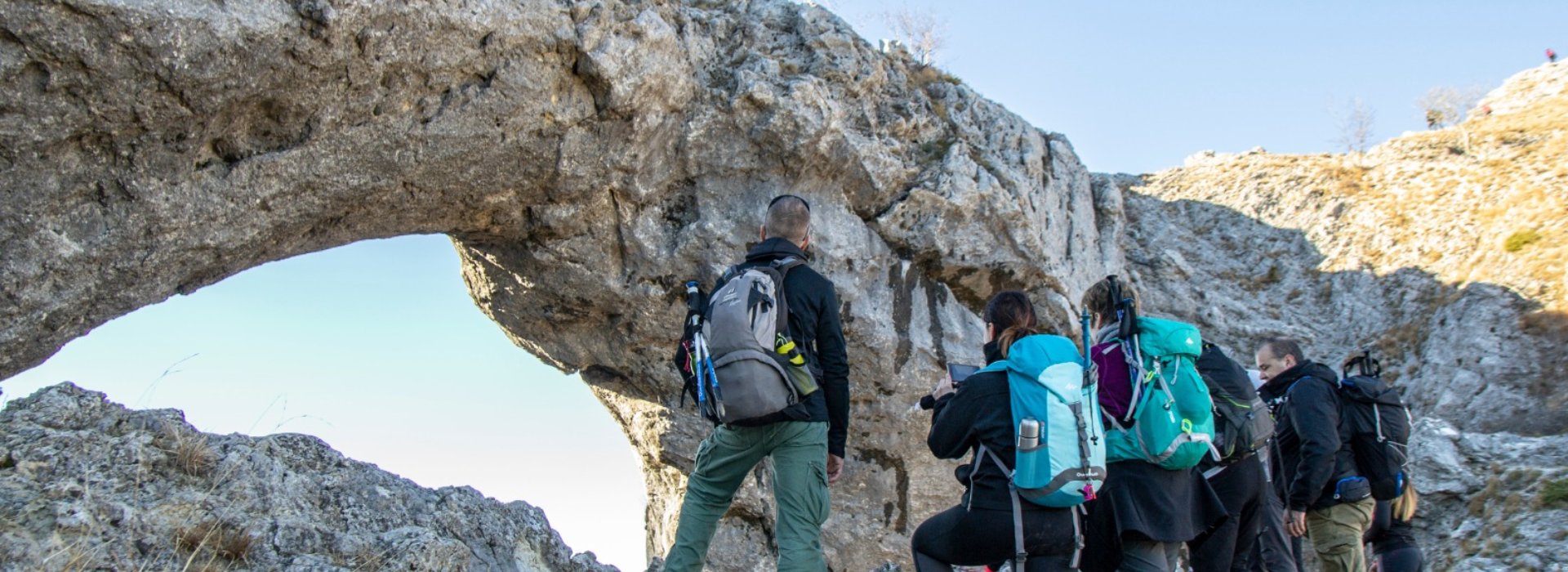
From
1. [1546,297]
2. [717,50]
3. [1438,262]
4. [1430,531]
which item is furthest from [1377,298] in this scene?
[717,50]

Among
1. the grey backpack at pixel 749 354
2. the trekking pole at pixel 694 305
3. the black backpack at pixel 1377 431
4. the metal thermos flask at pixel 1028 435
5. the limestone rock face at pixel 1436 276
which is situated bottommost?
the metal thermos flask at pixel 1028 435

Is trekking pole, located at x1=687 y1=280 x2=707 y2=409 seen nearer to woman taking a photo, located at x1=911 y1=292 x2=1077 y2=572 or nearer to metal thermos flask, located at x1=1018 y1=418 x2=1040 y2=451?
woman taking a photo, located at x1=911 y1=292 x2=1077 y2=572

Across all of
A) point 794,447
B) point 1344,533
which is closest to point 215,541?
point 794,447

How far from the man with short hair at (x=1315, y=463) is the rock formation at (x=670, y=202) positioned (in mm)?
2640

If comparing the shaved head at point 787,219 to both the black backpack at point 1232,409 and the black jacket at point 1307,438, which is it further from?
the black jacket at point 1307,438

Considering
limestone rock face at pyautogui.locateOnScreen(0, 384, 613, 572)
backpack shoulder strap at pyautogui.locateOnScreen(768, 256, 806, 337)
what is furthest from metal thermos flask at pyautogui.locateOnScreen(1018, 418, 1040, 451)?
limestone rock face at pyautogui.locateOnScreen(0, 384, 613, 572)

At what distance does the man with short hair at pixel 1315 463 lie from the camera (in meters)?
8.27

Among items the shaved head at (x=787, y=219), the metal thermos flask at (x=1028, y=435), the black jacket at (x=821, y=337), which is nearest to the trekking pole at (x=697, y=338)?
the black jacket at (x=821, y=337)

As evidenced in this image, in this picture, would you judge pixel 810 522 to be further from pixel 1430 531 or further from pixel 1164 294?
pixel 1164 294

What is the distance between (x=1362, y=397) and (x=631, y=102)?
6.52 m

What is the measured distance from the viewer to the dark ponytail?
5.78 meters

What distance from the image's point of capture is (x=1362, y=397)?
8844 mm

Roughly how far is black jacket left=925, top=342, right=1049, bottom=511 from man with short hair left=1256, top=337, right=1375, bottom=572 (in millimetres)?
3912

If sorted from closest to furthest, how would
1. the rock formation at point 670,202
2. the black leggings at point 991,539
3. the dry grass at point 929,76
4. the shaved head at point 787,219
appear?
the black leggings at point 991,539, the shaved head at point 787,219, the rock formation at point 670,202, the dry grass at point 929,76
